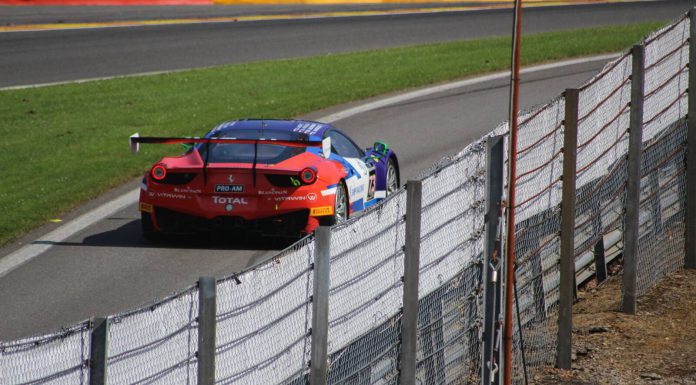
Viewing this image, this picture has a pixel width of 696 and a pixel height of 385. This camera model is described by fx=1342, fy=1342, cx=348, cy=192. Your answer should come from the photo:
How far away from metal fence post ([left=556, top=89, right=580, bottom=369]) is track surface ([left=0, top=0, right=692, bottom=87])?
726 inches

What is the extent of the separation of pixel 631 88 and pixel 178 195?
5.07 meters

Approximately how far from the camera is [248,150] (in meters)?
13.2

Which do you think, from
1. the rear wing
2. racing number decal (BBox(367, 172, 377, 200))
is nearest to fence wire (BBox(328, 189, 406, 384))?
the rear wing

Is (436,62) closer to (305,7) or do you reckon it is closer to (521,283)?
(305,7)

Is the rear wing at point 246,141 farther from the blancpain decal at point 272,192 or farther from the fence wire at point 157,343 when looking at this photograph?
the fence wire at point 157,343

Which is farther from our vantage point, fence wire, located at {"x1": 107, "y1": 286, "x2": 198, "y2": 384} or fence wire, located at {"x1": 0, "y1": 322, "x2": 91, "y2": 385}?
fence wire, located at {"x1": 107, "y1": 286, "x2": 198, "y2": 384}

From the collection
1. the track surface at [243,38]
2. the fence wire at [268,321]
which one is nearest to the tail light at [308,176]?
the fence wire at [268,321]

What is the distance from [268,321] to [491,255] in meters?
2.13

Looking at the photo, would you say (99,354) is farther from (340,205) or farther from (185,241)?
(185,241)

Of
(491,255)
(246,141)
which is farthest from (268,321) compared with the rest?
(246,141)

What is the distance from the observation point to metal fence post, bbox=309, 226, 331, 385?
5637mm

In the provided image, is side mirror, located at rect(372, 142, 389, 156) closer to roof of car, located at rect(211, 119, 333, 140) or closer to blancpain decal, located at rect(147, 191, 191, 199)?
roof of car, located at rect(211, 119, 333, 140)

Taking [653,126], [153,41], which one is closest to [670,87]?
[653,126]

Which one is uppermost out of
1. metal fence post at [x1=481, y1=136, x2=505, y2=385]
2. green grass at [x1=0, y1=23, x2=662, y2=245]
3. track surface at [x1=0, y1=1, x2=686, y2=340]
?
metal fence post at [x1=481, y1=136, x2=505, y2=385]
